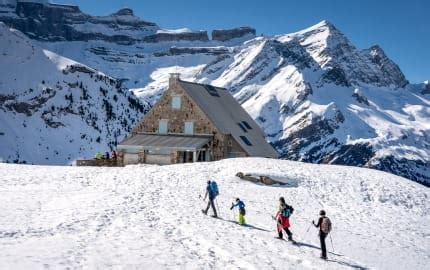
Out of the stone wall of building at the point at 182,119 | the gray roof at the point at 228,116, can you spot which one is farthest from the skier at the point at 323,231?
the gray roof at the point at 228,116

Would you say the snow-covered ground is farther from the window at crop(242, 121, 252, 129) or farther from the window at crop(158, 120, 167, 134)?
the window at crop(242, 121, 252, 129)

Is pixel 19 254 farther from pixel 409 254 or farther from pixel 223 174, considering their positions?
pixel 223 174

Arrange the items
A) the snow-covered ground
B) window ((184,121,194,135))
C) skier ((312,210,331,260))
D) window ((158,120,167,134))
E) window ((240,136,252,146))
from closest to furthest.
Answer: the snow-covered ground, skier ((312,210,331,260)), window ((184,121,194,135)), window ((158,120,167,134)), window ((240,136,252,146))

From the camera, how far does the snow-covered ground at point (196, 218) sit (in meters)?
17.7

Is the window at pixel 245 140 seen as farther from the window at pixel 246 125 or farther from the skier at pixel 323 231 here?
the skier at pixel 323 231

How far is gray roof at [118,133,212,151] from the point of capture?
48.8 m

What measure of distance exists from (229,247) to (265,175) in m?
16.7

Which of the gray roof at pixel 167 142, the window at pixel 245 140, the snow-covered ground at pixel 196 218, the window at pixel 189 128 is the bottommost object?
the snow-covered ground at pixel 196 218

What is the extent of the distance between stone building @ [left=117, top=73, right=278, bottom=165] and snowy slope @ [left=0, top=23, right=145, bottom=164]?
73.6 metres

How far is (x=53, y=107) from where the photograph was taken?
490 ft

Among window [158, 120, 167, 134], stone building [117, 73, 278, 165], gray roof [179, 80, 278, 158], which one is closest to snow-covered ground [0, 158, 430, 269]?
stone building [117, 73, 278, 165]

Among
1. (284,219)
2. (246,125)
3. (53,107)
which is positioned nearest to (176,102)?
(246,125)

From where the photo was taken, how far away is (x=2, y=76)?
16025 cm

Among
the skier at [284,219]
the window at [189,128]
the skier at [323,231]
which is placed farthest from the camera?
the window at [189,128]
